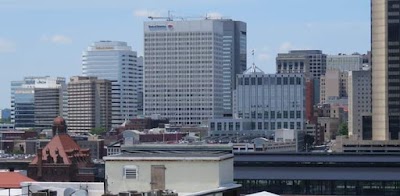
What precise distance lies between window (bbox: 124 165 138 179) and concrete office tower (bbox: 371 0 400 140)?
→ 5888 inches

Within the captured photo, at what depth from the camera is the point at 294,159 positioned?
82312mm

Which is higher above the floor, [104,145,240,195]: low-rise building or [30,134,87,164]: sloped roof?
[104,145,240,195]: low-rise building

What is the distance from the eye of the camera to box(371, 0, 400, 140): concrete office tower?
7347 inches

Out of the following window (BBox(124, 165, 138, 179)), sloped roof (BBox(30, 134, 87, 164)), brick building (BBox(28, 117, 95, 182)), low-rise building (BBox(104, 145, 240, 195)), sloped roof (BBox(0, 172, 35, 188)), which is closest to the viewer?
low-rise building (BBox(104, 145, 240, 195))

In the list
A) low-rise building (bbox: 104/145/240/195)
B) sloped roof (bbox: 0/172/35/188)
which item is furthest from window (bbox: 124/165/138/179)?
sloped roof (bbox: 0/172/35/188)

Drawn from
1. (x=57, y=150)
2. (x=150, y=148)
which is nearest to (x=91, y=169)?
(x=57, y=150)

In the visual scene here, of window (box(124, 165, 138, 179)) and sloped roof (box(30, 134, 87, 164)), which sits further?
sloped roof (box(30, 134, 87, 164))

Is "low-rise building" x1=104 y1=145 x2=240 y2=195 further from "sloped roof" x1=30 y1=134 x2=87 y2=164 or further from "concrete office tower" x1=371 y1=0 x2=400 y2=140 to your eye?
"concrete office tower" x1=371 y1=0 x2=400 y2=140

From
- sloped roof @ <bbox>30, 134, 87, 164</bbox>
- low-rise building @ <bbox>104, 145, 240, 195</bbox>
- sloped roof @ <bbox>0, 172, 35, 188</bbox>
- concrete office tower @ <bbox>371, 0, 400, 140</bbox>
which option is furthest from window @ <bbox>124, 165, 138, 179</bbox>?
concrete office tower @ <bbox>371, 0, 400, 140</bbox>

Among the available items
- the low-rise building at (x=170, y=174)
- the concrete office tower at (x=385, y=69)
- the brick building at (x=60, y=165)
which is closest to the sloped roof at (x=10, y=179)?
the low-rise building at (x=170, y=174)

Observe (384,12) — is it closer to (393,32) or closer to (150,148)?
(393,32)

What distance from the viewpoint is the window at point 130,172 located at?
39625 millimetres

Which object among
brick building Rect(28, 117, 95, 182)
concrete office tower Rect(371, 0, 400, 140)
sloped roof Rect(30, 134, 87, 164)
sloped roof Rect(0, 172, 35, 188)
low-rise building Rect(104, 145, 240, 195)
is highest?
concrete office tower Rect(371, 0, 400, 140)

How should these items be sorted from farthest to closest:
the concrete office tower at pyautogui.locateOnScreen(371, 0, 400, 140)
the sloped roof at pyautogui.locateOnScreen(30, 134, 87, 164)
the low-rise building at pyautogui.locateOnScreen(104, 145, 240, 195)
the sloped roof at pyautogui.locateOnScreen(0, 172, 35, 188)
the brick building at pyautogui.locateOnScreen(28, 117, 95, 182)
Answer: the concrete office tower at pyautogui.locateOnScreen(371, 0, 400, 140)
the sloped roof at pyautogui.locateOnScreen(30, 134, 87, 164)
the brick building at pyautogui.locateOnScreen(28, 117, 95, 182)
the sloped roof at pyautogui.locateOnScreen(0, 172, 35, 188)
the low-rise building at pyautogui.locateOnScreen(104, 145, 240, 195)
